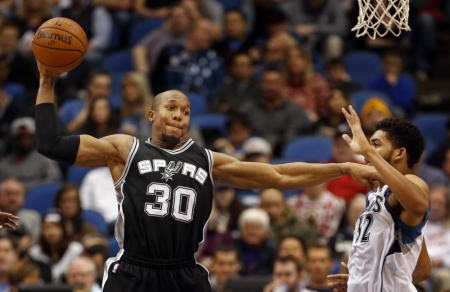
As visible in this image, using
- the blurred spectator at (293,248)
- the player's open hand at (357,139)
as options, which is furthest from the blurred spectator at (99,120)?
the player's open hand at (357,139)

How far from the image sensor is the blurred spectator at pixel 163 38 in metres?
13.5

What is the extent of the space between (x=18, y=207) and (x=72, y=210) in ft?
2.47

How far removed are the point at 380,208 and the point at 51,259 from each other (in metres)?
5.03

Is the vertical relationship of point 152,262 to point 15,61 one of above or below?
below

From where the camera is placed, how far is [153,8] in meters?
14.8

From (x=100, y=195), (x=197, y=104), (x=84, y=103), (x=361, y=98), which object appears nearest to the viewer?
(x=100, y=195)

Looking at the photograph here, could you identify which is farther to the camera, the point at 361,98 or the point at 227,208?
the point at 361,98

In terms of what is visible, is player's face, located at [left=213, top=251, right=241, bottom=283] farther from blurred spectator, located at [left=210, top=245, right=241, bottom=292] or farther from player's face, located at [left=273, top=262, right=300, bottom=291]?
player's face, located at [left=273, top=262, right=300, bottom=291]

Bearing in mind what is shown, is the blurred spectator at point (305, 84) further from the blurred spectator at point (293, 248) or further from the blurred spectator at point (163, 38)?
the blurred spectator at point (293, 248)

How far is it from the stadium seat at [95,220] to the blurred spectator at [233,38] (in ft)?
12.3

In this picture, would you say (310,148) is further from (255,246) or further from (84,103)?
(84,103)

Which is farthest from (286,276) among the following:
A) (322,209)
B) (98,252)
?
(98,252)

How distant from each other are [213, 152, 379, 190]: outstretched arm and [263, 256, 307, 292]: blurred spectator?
230 centimetres

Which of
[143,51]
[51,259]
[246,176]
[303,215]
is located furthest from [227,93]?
[246,176]
